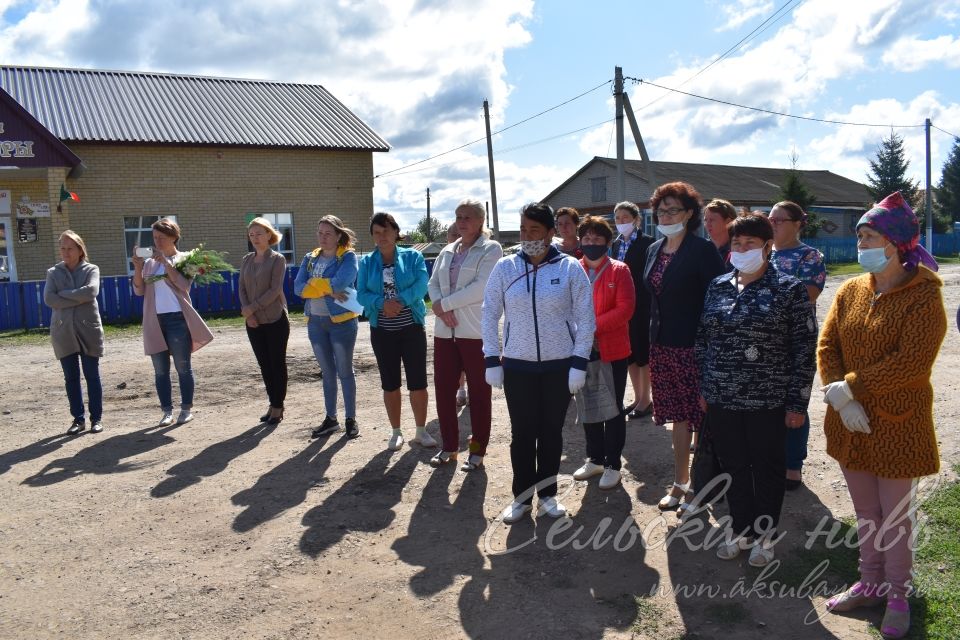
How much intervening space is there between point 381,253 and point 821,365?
136 inches

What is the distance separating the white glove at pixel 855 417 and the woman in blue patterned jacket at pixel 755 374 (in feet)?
0.91

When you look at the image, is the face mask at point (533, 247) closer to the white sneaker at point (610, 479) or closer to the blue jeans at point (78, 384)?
the white sneaker at point (610, 479)

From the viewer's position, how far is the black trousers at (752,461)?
144 inches

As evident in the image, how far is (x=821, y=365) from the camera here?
3.46m

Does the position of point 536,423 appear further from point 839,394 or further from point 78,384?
point 78,384

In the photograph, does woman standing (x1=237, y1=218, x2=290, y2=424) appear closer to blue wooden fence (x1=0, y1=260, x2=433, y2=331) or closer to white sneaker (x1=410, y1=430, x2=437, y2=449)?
white sneaker (x1=410, y1=430, x2=437, y2=449)

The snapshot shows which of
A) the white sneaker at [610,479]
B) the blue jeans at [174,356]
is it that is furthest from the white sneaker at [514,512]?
the blue jeans at [174,356]

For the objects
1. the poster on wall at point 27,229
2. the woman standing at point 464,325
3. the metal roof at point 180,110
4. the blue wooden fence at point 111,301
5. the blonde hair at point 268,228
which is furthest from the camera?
the metal roof at point 180,110

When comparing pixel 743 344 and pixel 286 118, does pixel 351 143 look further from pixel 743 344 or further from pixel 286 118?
pixel 743 344

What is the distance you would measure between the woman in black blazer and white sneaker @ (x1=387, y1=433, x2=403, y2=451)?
2277 mm

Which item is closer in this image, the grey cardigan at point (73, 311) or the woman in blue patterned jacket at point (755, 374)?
the woman in blue patterned jacket at point (755, 374)

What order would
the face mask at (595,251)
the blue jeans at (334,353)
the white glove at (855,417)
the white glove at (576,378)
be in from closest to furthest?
the white glove at (855,417), the white glove at (576,378), the face mask at (595,251), the blue jeans at (334,353)

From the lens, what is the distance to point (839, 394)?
10.6ft

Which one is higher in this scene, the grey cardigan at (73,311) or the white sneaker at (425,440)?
the grey cardigan at (73,311)
